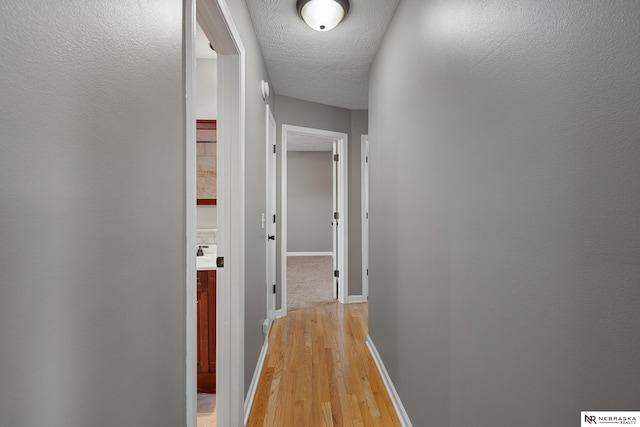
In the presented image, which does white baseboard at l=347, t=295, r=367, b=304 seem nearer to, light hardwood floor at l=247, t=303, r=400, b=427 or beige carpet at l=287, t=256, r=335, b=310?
beige carpet at l=287, t=256, r=335, b=310

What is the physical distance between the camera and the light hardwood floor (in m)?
1.93

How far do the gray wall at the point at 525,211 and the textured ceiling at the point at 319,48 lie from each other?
2.28ft

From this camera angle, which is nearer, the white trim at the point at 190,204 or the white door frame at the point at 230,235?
the white trim at the point at 190,204

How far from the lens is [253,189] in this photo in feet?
7.52

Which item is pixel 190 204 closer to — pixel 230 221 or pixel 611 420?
pixel 230 221

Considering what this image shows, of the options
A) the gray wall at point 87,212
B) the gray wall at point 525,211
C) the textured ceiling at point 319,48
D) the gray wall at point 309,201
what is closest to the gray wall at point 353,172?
the textured ceiling at point 319,48

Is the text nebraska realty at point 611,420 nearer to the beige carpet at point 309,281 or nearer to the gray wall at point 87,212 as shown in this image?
the gray wall at point 87,212

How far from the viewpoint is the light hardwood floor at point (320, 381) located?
1.93m

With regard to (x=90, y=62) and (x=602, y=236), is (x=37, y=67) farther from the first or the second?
(x=602, y=236)

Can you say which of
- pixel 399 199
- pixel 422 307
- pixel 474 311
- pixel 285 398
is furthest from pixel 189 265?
pixel 285 398

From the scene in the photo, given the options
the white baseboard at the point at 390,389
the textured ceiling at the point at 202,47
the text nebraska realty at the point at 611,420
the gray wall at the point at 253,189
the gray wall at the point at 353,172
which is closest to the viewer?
the text nebraska realty at the point at 611,420

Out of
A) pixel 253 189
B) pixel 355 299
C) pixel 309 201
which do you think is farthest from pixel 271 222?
pixel 309 201

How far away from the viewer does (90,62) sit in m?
0.56

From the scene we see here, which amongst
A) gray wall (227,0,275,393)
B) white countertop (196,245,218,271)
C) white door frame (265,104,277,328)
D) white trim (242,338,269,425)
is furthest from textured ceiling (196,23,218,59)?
white trim (242,338,269,425)
